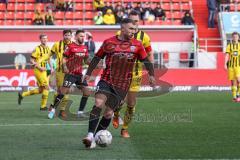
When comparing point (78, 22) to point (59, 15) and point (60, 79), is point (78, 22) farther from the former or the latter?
point (60, 79)

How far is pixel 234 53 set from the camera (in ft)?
76.7

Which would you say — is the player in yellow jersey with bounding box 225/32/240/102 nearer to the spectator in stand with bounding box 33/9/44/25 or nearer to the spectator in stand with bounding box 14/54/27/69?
the spectator in stand with bounding box 14/54/27/69

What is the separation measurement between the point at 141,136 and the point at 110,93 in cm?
162

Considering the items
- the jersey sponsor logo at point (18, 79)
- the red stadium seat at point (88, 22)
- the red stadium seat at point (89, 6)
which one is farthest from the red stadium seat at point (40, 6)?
the jersey sponsor logo at point (18, 79)

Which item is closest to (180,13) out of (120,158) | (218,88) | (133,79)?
(218,88)

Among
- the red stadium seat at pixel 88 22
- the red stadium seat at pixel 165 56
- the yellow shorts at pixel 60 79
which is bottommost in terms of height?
the red stadium seat at pixel 165 56

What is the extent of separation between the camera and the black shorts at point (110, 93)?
11.0 metres

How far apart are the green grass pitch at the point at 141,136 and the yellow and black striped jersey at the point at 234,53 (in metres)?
4.63

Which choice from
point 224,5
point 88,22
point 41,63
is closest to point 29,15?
point 88,22

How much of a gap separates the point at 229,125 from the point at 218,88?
16.2 m

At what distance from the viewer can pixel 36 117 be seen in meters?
16.8

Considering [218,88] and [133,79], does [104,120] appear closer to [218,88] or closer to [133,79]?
[133,79]

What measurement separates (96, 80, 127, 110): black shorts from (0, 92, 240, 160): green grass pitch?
2.27 ft

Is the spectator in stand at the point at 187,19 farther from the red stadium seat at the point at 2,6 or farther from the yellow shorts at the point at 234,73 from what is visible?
the yellow shorts at the point at 234,73
